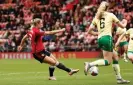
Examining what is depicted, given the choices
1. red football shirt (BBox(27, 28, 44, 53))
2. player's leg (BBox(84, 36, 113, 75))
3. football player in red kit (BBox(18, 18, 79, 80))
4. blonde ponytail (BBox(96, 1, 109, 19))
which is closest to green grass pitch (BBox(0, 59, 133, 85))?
football player in red kit (BBox(18, 18, 79, 80))

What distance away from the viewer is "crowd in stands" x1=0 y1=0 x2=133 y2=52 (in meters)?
38.3

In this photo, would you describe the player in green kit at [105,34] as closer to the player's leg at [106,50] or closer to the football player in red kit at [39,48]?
the player's leg at [106,50]

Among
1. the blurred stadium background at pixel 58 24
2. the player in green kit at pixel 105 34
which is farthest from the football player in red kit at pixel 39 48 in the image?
the blurred stadium background at pixel 58 24

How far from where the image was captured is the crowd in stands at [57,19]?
38.3m

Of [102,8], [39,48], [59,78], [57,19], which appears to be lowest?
[57,19]

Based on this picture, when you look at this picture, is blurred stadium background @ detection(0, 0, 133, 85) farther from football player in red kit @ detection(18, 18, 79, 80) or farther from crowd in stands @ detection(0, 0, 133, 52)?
football player in red kit @ detection(18, 18, 79, 80)

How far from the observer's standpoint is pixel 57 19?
4197cm

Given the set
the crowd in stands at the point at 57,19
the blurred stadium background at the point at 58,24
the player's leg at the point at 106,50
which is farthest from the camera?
the crowd in stands at the point at 57,19

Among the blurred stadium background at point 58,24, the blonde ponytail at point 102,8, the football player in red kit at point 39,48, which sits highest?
the blonde ponytail at point 102,8

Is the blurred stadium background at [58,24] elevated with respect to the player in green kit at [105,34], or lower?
lower

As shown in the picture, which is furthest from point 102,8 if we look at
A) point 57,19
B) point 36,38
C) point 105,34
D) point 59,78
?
point 57,19

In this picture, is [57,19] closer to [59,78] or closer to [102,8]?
[59,78]

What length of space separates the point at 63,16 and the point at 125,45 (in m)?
13.7

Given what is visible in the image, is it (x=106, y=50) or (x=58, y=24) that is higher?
(x=106, y=50)
